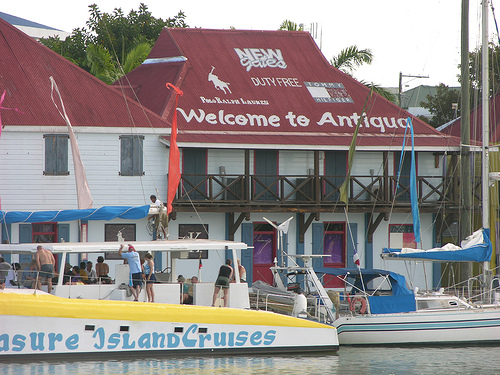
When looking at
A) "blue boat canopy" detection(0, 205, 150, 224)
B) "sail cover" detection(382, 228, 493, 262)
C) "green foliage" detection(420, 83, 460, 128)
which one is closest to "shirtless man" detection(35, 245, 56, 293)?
"blue boat canopy" detection(0, 205, 150, 224)

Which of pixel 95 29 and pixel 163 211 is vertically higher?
pixel 95 29

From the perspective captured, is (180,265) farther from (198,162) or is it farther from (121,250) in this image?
(121,250)

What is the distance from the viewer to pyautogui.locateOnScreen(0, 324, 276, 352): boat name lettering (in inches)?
700

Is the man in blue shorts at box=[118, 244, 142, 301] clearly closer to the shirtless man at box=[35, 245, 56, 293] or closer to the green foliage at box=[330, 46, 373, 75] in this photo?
the shirtless man at box=[35, 245, 56, 293]

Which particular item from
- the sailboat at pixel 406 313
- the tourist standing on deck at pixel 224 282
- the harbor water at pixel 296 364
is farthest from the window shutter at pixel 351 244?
the tourist standing on deck at pixel 224 282

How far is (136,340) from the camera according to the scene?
733 inches

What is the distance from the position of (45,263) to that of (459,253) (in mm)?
11348

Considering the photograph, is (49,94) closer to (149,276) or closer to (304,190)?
(304,190)

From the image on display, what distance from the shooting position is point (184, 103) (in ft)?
95.0

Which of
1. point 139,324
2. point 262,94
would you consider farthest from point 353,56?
point 139,324

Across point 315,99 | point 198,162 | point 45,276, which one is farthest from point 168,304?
point 315,99

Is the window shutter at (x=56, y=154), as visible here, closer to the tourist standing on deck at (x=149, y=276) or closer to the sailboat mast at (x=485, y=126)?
the tourist standing on deck at (x=149, y=276)

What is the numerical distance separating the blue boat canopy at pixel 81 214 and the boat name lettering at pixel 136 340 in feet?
13.1

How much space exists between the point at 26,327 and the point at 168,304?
3.26m
